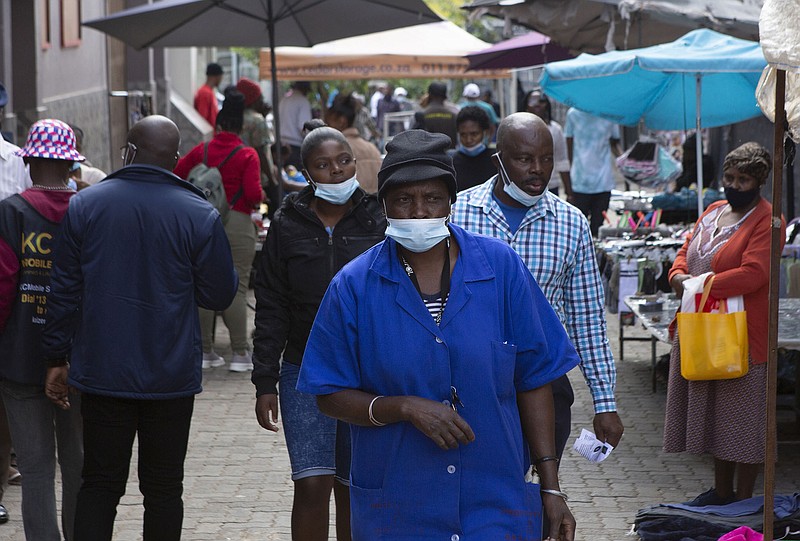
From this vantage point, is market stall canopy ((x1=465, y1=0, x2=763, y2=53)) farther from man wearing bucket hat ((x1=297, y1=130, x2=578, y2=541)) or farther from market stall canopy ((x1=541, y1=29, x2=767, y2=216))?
man wearing bucket hat ((x1=297, y1=130, x2=578, y2=541))

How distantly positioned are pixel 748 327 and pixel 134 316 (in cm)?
320

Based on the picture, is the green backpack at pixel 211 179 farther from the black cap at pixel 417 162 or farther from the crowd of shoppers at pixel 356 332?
the black cap at pixel 417 162

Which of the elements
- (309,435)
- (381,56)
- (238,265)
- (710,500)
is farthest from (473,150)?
(381,56)

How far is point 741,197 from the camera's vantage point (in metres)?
6.22

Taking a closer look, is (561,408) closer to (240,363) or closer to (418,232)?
(418,232)

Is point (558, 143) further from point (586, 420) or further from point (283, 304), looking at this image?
point (283, 304)

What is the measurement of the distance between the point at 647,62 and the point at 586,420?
8.53ft

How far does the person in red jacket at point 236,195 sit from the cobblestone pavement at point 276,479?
0.89m

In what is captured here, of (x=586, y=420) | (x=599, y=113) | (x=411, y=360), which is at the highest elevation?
(x=599, y=113)

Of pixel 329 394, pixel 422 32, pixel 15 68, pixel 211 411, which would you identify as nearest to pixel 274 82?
pixel 211 411

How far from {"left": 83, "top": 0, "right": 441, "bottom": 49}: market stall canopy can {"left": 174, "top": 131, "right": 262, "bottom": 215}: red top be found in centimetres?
110

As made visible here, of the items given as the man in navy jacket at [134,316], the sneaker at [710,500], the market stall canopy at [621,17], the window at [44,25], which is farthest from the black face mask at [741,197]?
the window at [44,25]

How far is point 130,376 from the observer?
4.75 metres

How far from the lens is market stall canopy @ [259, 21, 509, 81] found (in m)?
17.0
